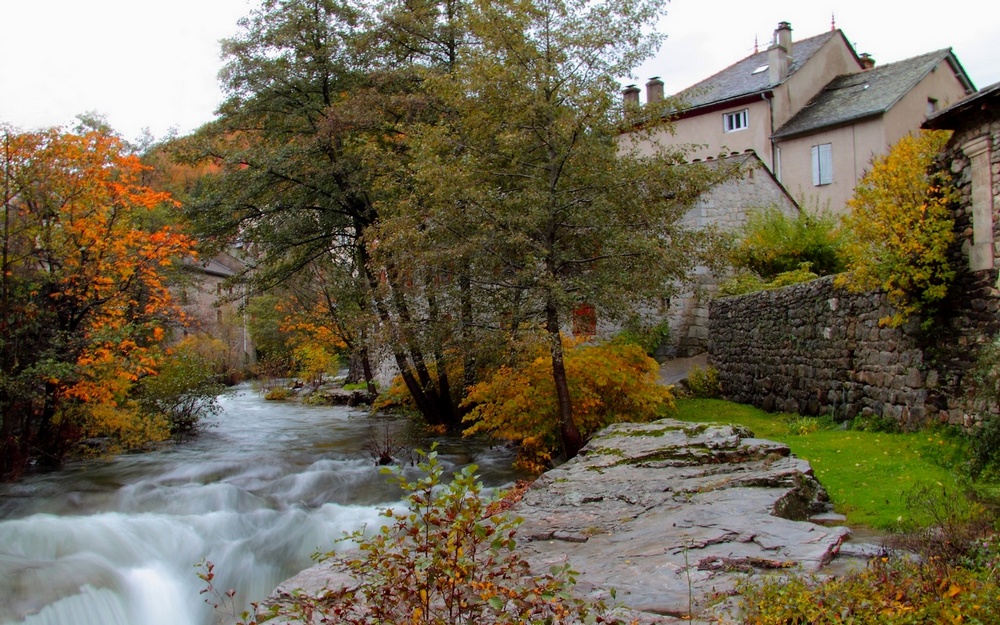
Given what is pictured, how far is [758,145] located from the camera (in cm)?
2809

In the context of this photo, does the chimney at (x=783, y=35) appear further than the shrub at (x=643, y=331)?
Yes

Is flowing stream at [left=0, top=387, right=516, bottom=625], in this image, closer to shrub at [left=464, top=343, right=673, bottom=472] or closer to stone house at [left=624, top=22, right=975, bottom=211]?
shrub at [left=464, top=343, right=673, bottom=472]

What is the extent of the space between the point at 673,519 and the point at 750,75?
27108 millimetres

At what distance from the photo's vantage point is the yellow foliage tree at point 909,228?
9570 mm

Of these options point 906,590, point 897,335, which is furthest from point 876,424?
point 906,590

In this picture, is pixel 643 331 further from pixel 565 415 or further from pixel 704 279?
pixel 704 279

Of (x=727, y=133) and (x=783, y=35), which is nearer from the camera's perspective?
(x=783, y=35)

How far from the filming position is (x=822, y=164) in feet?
86.7

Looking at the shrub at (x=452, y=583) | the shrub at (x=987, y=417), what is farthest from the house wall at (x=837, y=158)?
the shrub at (x=452, y=583)

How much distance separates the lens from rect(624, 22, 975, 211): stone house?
25516 millimetres

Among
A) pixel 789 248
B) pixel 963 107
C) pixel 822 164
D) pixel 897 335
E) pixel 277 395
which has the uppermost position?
pixel 822 164

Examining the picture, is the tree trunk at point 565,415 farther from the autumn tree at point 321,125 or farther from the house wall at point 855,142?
the house wall at point 855,142

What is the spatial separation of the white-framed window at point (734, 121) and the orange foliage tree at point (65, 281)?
22477 mm

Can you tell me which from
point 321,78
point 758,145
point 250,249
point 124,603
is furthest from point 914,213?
point 758,145
